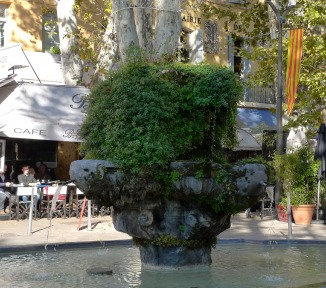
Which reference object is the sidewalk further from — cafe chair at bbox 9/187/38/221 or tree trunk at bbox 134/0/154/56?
tree trunk at bbox 134/0/154/56

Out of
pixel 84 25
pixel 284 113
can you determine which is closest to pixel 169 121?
pixel 284 113

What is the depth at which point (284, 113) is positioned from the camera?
82.9 ft

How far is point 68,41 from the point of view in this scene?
72.8ft

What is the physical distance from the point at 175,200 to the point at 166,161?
62cm

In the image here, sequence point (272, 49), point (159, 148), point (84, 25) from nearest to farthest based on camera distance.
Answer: point (159, 148) → point (272, 49) → point (84, 25)

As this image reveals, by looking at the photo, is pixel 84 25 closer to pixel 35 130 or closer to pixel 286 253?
pixel 35 130

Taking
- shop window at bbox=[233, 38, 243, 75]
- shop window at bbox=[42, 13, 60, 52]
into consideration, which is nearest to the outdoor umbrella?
shop window at bbox=[42, 13, 60, 52]

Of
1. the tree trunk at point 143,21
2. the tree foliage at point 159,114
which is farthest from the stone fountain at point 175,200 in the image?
the tree trunk at point 143,21

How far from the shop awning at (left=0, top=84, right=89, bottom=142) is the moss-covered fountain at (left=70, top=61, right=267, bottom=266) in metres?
11.1

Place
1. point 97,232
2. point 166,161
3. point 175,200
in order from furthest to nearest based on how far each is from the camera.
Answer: point 97,232 < point 175,200 < point 166,161

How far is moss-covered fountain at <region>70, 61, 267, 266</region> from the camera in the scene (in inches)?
344

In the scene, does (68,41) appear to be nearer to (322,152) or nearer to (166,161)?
(322,152)

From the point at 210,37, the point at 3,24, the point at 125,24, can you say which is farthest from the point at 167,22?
the point at 210,37

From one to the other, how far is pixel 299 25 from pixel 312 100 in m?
2.51
